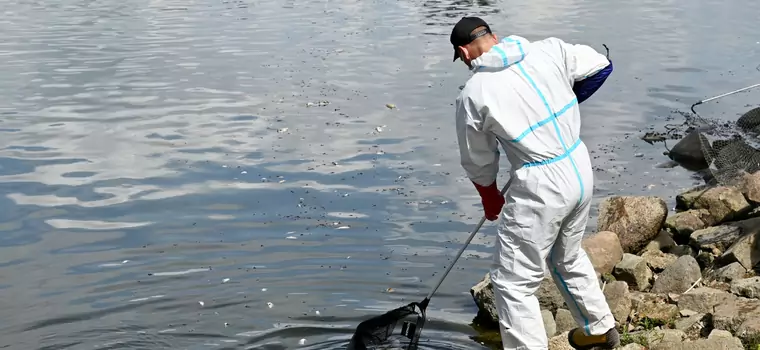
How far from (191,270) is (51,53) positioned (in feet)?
47.9

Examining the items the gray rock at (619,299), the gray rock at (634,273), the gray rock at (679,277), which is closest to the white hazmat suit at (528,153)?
the gray rock at (619,299)

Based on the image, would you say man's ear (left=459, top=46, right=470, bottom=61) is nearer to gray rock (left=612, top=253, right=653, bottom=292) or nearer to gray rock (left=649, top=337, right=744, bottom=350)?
gray rock (left=649, top=337, right=744, bottom=350)

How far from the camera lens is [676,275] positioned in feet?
25.0

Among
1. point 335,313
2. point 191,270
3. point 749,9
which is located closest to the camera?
point 335,313

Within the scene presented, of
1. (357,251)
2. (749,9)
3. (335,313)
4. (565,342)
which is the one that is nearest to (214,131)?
(357,251)

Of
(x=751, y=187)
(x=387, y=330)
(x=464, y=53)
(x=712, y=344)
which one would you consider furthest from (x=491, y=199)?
(x=751, y=187)

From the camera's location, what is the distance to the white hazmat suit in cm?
547

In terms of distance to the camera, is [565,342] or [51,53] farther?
[51,53]

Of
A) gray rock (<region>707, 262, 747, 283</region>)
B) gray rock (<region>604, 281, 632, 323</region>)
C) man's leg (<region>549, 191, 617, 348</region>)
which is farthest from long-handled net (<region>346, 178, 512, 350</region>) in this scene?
gray rock (<region>707, 262, 747, 283</region>)

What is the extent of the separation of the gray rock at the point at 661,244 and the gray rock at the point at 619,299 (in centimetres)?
164

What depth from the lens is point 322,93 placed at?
16531mm

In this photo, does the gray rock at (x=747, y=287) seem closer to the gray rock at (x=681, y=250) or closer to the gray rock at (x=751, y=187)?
the gray rock at (x=681, y=250)

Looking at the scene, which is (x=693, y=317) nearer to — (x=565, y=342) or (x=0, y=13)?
(x=565, y=342)

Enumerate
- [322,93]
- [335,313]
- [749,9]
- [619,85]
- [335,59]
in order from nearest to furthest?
[335,313], [322,93], [619,85], [335,59], [749,9]
